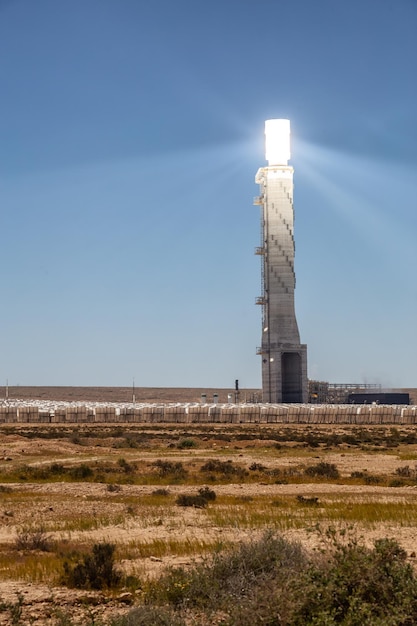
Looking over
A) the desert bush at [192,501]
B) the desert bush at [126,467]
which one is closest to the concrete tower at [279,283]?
the desert bush at [126,467]

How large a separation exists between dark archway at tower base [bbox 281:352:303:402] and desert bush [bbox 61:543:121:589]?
83.0 meters

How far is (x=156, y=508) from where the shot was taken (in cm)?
2081

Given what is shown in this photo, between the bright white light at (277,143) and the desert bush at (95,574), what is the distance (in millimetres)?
87133

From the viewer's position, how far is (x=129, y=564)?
13.4 m

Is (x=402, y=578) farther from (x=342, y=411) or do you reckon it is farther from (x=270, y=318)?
(x=270, y=318)

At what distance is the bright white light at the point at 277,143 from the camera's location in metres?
96.9

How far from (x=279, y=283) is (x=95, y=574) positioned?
82.7m

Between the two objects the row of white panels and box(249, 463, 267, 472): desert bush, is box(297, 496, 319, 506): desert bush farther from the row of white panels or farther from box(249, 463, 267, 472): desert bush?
the row of white panels

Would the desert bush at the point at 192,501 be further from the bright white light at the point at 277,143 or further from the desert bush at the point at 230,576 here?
the bright white light at the point at 277,143

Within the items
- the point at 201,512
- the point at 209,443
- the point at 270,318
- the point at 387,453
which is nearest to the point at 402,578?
the point at 201,512

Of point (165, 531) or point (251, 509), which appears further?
point (251, 509)

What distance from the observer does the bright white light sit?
9688 cm

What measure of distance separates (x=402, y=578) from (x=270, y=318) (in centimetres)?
8473

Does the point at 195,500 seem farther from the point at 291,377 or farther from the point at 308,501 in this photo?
the point at 291,377
